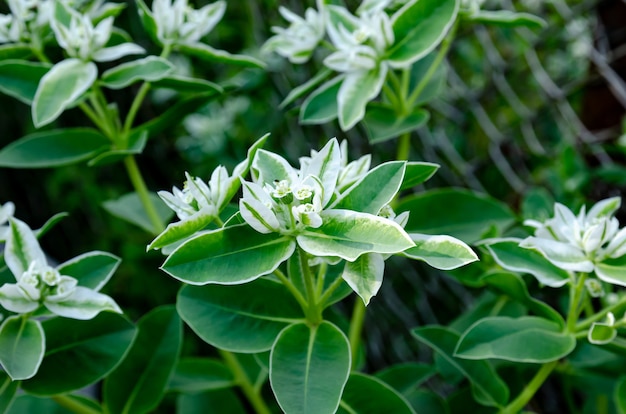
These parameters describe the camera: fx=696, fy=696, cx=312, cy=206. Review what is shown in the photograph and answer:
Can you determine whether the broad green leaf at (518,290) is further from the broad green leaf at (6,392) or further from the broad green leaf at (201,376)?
the broad green leaf at (6,392)

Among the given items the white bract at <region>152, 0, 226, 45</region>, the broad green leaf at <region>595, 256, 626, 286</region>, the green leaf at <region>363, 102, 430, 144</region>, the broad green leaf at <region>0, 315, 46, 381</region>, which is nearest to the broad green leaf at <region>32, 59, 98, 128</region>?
the white bract at <region>152, 0, 226, 45</region>

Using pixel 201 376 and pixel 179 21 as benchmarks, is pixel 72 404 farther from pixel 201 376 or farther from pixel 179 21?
pixel 179 21

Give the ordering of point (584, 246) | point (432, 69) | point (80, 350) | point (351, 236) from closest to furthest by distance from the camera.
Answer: point (351, 236)
point (584, 246)
point (80, 350)
point (432, 69)

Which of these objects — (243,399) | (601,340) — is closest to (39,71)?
(601,340)

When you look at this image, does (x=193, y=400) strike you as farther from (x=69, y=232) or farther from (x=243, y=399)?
(x=69, y=232)

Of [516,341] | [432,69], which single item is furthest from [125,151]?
[516,341]
